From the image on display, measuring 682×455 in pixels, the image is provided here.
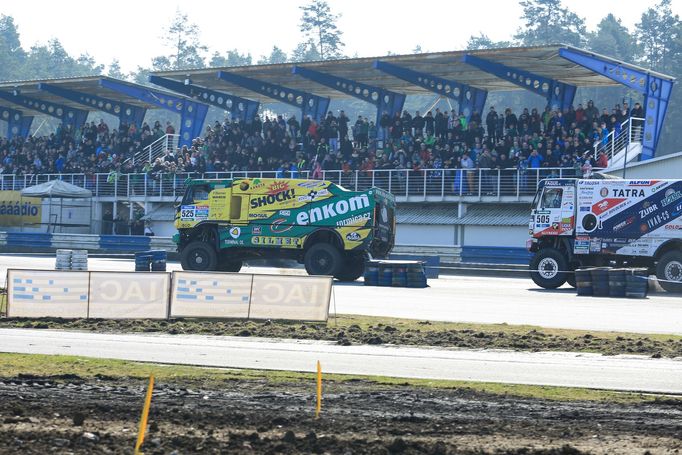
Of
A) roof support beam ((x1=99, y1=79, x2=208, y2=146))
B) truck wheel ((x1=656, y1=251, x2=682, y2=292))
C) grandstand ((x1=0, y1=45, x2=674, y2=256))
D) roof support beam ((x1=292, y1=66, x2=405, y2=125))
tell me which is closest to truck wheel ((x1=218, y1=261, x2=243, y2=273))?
grandstand ((x1=0, y1=45, x2=674, y2=256))

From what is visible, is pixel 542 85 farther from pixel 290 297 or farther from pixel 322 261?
pixel 290 297

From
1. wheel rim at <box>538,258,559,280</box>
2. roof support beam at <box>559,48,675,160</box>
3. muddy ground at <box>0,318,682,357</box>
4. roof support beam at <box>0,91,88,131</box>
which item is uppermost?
roof support beam at <box>0,91,88,131</box>

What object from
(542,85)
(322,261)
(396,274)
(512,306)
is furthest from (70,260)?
(542,85)

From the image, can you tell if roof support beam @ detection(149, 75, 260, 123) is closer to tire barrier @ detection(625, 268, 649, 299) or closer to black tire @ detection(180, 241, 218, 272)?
black tire @ detection(180, 241, 218, 272)

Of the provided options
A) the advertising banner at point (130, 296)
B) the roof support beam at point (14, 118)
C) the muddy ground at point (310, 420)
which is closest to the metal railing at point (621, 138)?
the advertising banner at point (130, 296)

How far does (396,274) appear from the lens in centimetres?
3138

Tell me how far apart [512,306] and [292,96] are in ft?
99.9

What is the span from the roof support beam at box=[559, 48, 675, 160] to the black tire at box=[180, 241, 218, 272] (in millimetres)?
16343

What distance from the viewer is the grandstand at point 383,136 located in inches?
1609

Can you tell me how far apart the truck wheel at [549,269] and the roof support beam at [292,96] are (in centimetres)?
2332

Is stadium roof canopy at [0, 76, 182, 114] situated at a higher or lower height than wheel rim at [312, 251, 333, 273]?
higher

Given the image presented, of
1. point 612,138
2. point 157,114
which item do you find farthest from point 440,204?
point 157,114

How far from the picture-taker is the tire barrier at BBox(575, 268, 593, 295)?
94.7ft

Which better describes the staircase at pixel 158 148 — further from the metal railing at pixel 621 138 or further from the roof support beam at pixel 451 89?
the metal railing at pixel 621 138
